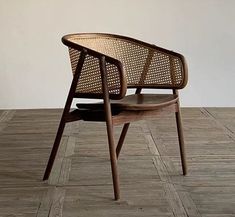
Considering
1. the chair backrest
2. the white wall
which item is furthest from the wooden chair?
the white wall

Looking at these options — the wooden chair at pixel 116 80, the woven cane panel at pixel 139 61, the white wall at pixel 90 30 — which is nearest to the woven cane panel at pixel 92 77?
the wooden chair at pixel 116 80

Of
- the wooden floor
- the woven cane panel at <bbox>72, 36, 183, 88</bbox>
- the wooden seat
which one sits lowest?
the wooden floor

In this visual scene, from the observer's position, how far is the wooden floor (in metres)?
1.85

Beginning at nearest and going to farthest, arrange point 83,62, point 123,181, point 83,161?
point 83,62
point 123,181
point 83,161

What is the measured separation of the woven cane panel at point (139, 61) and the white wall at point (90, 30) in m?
1.68

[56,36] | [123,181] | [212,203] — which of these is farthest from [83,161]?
[56,36]

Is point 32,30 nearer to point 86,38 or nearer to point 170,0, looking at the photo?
point 170,0

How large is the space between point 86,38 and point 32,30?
6.13 ft

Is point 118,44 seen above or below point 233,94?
above

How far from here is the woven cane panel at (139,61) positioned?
7.47 feet

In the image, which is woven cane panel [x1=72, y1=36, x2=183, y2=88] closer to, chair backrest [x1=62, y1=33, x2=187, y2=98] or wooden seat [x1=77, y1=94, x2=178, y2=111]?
chair backrest [x1=62, y1=33, x2=187, y2=98]

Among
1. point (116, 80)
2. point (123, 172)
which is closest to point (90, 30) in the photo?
point (123, 172)

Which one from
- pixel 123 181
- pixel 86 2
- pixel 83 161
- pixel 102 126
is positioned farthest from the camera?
pixel 86 2

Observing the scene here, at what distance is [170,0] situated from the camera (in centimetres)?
402
